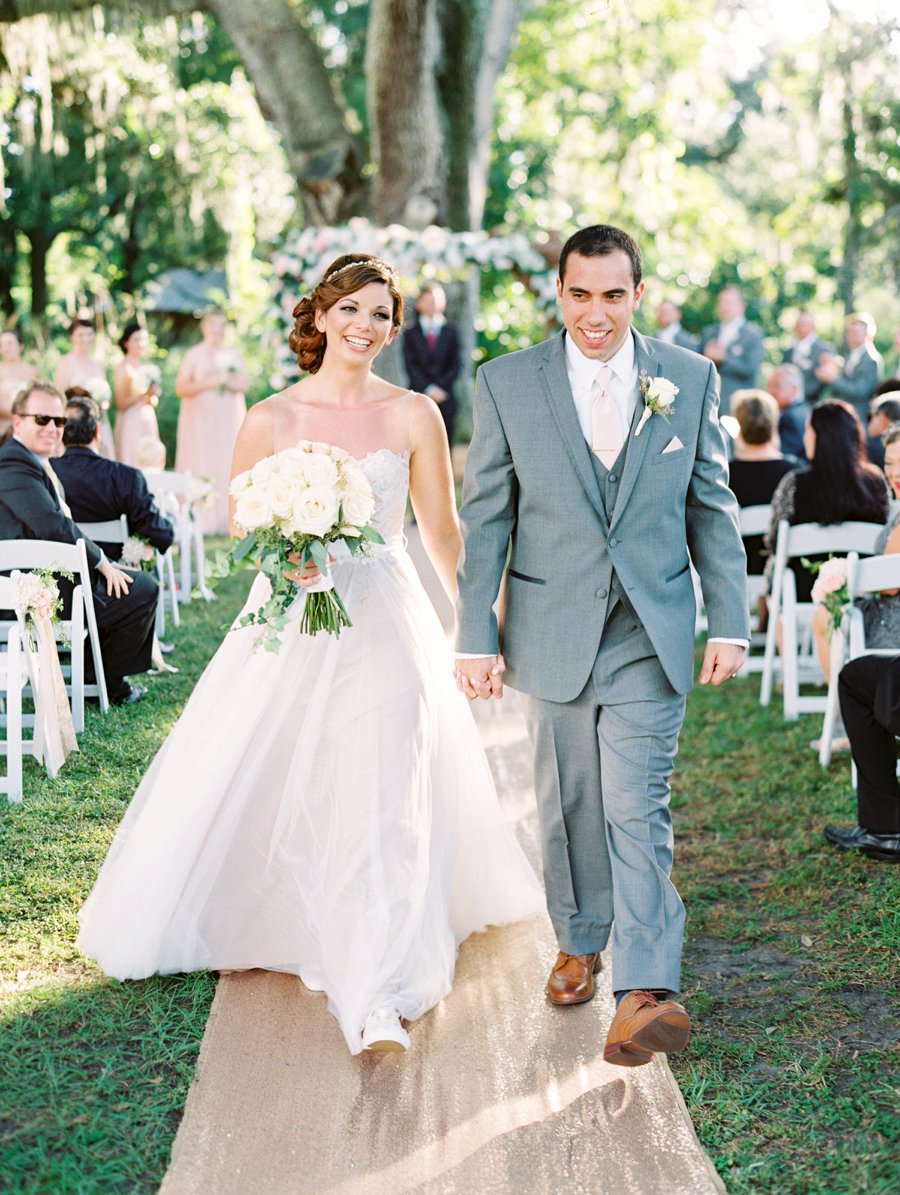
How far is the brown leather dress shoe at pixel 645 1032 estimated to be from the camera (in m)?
3.23

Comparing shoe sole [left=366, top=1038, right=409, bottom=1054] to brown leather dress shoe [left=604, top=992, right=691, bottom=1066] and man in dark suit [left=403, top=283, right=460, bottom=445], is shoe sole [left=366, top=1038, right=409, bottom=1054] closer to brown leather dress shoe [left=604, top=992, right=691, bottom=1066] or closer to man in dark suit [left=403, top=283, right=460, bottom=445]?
brown leather dress shoe [left=604, top=992, right=691, bottom=1066]

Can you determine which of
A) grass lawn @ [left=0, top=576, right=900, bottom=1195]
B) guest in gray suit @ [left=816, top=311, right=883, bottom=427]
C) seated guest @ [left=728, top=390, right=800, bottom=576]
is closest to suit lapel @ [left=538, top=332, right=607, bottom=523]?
grass lawn @ [left=0, top=576, right=900, bottom=1195]

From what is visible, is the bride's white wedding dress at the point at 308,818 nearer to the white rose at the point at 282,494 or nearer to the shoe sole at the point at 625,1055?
the white rose at the point at 282,494

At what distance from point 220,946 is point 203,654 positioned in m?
4.43

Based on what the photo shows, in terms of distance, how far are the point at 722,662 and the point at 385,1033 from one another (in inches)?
51.3

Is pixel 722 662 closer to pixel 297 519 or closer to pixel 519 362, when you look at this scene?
pixel 519 362

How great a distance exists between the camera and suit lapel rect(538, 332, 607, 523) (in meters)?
3.55

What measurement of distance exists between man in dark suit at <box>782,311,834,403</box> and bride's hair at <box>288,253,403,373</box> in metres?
9.30

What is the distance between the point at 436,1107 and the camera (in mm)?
3295

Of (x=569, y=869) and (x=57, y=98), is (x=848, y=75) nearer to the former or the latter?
(x=57, y=98)

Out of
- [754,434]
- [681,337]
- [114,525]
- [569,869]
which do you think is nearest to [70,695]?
[114,525]

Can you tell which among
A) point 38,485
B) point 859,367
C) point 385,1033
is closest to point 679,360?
point 385,1033

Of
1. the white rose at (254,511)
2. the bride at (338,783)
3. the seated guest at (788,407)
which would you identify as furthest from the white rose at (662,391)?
the seated guest at (788,407)

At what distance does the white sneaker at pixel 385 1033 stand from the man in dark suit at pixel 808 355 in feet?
34.2
